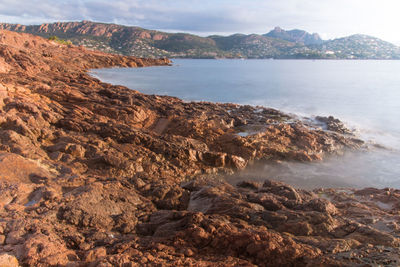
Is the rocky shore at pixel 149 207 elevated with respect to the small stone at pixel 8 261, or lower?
lower

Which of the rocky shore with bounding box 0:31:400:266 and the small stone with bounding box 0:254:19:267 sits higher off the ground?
the small stone with bounding box 0:254:19:267

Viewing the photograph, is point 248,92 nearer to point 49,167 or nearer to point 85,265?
point 49,167

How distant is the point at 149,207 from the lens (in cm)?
713

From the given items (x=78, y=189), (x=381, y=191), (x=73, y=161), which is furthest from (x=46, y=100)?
(x=381, y=191)

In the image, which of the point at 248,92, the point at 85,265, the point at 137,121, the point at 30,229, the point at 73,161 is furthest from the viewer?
the point at 248,92

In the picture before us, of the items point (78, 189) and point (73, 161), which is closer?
point (78, 189)

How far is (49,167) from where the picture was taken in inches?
316

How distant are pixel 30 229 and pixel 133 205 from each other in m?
2.48

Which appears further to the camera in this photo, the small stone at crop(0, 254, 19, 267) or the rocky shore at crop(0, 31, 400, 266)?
the rocky shore at crop(0, 31, 400, 266)

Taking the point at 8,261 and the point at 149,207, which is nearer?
the point at 8,261

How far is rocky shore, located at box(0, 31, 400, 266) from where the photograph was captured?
488 cm

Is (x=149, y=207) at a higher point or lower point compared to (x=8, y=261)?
lower

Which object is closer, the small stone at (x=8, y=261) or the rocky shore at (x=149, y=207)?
the small stone at (x=8, y=261)

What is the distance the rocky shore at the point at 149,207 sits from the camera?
16.0 feet
